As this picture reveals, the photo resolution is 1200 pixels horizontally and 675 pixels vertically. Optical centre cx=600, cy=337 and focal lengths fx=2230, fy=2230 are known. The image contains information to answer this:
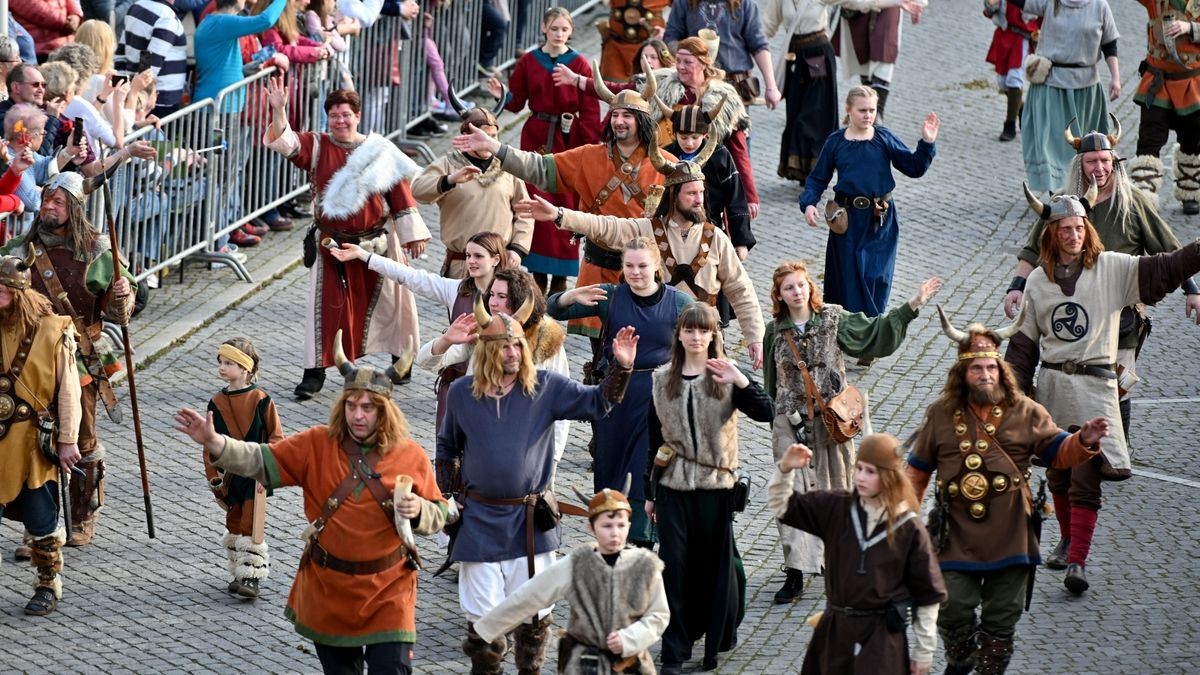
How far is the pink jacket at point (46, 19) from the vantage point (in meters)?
15.9

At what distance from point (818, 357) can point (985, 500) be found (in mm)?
1482

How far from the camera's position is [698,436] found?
10336 mm

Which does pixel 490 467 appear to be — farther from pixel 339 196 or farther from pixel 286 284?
pixel 286 284

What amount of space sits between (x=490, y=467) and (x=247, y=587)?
1.90 meters

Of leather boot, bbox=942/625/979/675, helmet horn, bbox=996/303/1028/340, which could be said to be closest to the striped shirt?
helmet horn, bbox=996/303/1028/340

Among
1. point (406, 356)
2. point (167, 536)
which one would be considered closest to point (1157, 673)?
point (406, 356)

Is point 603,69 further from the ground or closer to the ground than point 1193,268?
closer to the ground

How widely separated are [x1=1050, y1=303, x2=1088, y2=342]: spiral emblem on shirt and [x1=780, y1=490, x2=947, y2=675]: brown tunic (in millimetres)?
2646

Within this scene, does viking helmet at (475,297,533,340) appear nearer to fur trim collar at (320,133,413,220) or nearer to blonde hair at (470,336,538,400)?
blonde hair at (470,336,538,400)

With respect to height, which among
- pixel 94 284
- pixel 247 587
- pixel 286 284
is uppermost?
pixel 94 284

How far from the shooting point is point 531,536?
1004 centimetres

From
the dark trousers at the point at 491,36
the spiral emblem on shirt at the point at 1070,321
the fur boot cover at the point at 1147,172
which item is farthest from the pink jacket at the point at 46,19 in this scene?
the spiral emblem on shirt at the point at 1070,321

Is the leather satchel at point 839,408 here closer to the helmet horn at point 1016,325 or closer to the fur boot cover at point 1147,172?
the helmet horn at point 1016,325

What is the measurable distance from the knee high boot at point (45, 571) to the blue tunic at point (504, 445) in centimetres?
227
